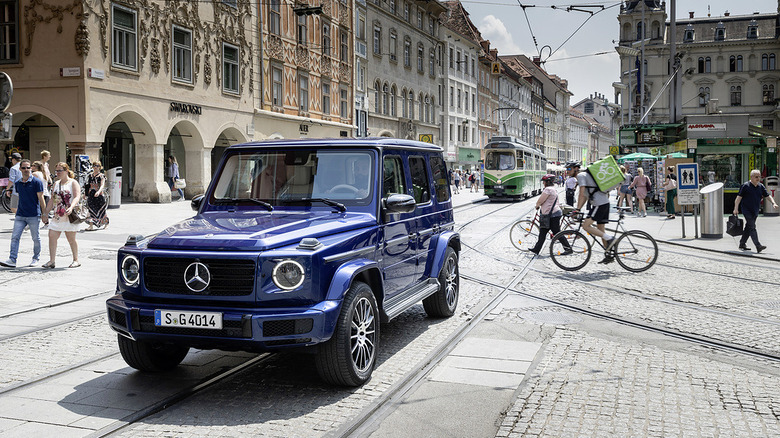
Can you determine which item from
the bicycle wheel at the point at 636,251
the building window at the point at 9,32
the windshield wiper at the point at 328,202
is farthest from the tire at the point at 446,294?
the building window at the point at 9,32

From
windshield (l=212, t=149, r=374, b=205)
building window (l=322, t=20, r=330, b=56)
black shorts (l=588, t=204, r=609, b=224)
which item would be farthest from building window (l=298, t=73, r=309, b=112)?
windshield (l=212, t=149, r=374, b=205)

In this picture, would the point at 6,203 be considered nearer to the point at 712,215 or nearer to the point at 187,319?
the point at 712,215

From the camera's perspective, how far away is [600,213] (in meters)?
12.7

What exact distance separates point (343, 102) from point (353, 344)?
38.5 m

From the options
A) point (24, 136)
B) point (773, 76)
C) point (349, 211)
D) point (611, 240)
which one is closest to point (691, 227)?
point (611, 240)

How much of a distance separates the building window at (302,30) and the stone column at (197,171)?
29.4 feet

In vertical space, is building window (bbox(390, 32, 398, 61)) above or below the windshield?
above

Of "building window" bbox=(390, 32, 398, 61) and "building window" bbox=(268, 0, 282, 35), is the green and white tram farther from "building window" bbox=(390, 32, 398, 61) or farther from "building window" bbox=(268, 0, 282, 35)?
"building window" bbox=(390, 32, 398, 61)

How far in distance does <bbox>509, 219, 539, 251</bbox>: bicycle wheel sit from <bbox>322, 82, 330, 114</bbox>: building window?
25.1 m

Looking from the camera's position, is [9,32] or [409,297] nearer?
[409,297]

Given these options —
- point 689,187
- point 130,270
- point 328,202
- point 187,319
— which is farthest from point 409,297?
point 689,187

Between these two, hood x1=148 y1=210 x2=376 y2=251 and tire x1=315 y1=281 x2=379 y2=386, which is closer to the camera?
hood x1=148 y1=210 x2=376 y2=251

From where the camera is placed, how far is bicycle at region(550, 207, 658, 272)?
12.6 metres

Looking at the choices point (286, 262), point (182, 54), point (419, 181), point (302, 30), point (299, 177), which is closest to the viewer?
point (286, 262)
